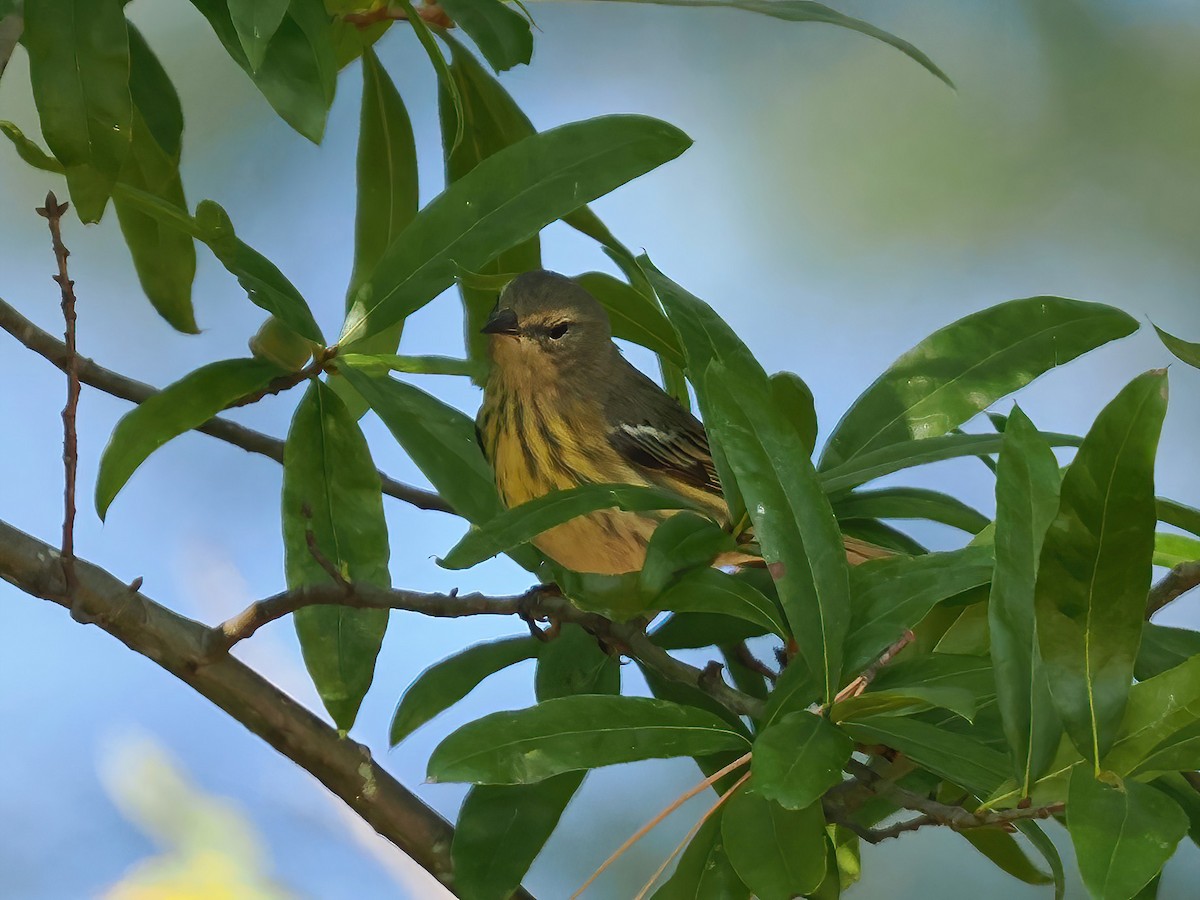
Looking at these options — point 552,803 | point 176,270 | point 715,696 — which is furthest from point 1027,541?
point 176,270

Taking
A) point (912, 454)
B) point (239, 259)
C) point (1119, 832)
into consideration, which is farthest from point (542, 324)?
point (1119, 832)

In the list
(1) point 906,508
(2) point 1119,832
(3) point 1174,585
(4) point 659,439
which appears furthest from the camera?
(4) point 659,439

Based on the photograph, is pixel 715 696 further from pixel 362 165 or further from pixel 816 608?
pixel 362 165

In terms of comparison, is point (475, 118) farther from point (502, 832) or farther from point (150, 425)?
point (502, 832)

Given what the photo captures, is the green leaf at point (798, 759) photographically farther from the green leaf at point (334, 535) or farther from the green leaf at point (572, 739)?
the green leaf at point (334, 535)

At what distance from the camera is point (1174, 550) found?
896mm

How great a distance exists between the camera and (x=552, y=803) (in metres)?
0.94

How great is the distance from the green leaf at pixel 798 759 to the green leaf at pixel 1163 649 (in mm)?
265

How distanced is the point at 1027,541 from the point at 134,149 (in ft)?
2.68

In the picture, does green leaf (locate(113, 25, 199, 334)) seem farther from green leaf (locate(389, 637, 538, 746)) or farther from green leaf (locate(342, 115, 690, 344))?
green leaf (locate(389, 637, 538, 746))

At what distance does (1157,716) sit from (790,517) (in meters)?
0.21

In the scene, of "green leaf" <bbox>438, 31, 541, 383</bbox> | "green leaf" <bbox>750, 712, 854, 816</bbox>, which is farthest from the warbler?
"green leaf" <bbox>750, 712, 854, 816</bbox>

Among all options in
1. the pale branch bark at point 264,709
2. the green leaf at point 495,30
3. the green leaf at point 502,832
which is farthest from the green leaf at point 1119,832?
the green leaf at point 495,30

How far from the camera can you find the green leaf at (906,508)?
2.95 ft
